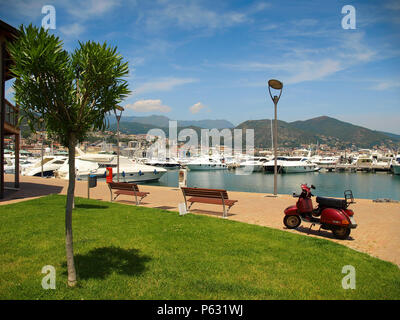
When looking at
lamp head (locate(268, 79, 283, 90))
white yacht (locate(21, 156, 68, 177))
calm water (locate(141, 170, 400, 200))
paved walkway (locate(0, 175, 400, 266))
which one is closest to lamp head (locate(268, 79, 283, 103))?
lamp head (locate(268, 79, 283, 90))

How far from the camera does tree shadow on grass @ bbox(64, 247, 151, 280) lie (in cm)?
466

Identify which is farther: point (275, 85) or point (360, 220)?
point (275, 85)

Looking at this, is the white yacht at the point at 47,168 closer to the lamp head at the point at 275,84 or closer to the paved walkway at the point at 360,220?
the paved walkway at the point at 360,220

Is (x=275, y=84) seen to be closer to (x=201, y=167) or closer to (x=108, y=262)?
(x=108, y=262)

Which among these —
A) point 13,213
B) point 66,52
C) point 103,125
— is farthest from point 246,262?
point 13,213

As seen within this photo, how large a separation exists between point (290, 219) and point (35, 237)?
22.0ft

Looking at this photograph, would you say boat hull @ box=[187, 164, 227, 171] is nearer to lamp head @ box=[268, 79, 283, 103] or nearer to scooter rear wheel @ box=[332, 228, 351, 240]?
lamp head @ box=[268, 79, 283, 103]

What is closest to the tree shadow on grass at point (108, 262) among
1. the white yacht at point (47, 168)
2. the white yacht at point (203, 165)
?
the white yacht at point (47, 168)

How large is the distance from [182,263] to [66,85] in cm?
350

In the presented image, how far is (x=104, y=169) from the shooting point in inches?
1688

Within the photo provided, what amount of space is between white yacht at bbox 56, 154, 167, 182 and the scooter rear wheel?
32.9 meters

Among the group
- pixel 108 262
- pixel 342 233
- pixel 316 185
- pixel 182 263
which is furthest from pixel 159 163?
pixel 182 263

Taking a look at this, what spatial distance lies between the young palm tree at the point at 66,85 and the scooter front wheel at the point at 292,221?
6.13 metres
